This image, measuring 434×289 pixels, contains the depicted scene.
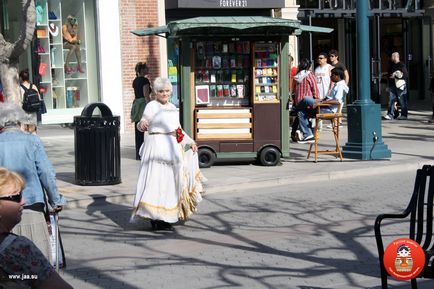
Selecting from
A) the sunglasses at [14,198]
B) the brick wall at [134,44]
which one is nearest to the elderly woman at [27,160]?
the sunglasses at [14,198]

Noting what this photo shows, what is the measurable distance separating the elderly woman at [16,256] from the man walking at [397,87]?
19.9 meters

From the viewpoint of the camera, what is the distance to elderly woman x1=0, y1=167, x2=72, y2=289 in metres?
3.87

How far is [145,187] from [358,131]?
6489mm

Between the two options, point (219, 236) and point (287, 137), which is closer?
point (219, 236)

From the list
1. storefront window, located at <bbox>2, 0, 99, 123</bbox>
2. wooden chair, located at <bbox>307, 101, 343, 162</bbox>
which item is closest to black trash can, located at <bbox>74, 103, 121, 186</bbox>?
wooden chair, located at <bbox>307, 101, 343, 162</bbox>

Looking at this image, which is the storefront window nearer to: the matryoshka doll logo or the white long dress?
the white long dress

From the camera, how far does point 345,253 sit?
8508 millimetres

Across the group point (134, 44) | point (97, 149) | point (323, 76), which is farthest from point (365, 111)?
point (134, 44)

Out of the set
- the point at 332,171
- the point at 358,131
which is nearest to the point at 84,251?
the point at 332,171

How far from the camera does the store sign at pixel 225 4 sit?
22391 mm

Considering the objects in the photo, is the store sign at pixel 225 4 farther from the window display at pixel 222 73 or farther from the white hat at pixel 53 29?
the window display at pixel 222 73

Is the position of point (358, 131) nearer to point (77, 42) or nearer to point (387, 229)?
point (387, 229)

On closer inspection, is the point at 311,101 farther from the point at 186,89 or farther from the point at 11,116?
the point at 11,116

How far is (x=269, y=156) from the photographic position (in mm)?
14859
